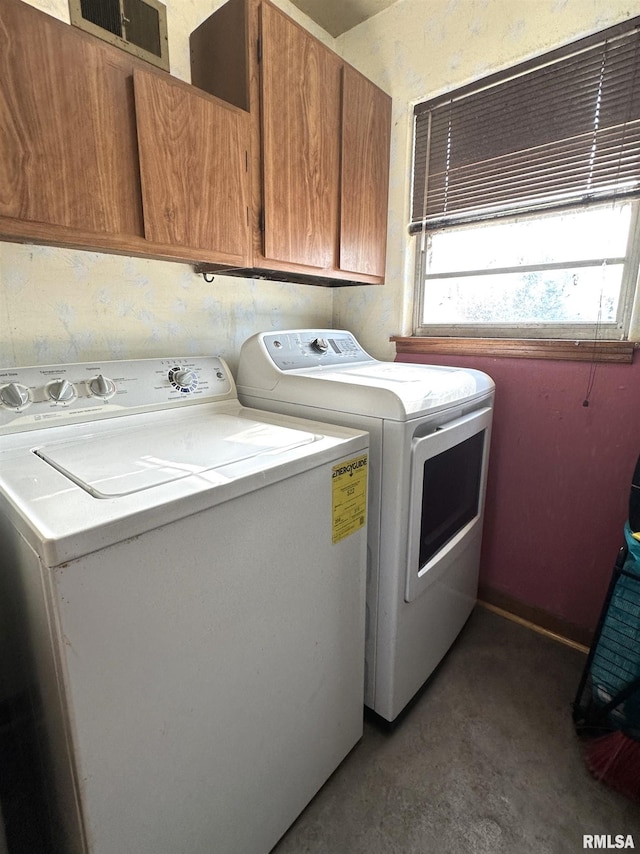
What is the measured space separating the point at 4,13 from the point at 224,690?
139 centimetres

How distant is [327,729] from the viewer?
3.70ft

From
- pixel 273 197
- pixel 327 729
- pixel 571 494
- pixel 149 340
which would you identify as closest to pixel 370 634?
pixel 327 729

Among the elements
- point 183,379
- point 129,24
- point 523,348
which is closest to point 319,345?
point 183,379

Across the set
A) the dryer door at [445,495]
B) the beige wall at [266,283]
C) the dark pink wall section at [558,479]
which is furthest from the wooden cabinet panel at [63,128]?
the dark pink wall section at [558,479]

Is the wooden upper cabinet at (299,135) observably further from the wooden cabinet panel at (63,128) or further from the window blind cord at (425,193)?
the wooden cabinet panel at (63,128)

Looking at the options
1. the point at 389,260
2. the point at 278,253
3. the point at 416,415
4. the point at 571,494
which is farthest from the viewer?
the point at 389,260

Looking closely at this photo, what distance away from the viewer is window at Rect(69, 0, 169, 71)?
0.97m

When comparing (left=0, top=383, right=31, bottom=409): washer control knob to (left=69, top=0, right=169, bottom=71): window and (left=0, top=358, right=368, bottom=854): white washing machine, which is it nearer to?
(left=0, top=358, right=368, bottom=854): white washing machine

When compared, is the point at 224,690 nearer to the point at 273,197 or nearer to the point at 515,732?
the point at 515,732

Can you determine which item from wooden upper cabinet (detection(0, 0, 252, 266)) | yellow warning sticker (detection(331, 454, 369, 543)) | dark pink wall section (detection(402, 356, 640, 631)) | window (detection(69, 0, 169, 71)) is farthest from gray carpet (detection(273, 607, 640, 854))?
window (detection(69, 0, 169, 71))

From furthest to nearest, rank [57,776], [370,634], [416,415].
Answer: [370,634] < [416,415] < [57,776]

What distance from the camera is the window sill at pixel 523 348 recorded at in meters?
1.44

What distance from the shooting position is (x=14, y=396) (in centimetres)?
104

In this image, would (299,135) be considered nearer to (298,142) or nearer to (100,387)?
(298,142)
